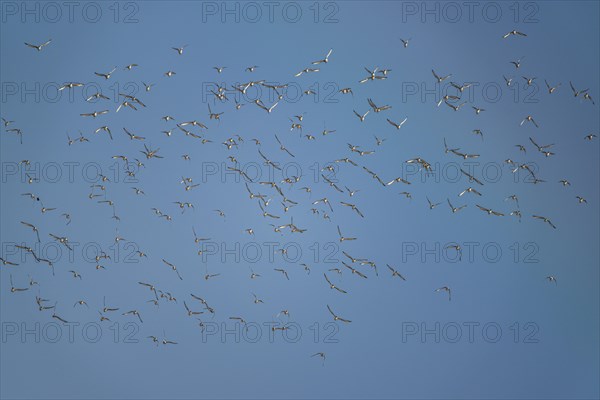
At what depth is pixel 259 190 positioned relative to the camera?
3900 mm

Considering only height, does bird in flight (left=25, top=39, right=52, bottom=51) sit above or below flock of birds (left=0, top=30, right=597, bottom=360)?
above

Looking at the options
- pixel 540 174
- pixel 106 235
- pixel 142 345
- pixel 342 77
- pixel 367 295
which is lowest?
pixel 142 345

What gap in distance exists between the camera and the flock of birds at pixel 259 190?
3877mm

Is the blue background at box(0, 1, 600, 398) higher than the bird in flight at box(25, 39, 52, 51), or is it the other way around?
the bird in flight at box(25, 39, 52, 51)

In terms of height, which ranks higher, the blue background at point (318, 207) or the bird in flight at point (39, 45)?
the bird in flight at point (39, 45)

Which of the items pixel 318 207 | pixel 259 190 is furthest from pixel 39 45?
pixel 318 207

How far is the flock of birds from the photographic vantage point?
388 cm

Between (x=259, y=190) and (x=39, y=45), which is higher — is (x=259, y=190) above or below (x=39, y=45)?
below

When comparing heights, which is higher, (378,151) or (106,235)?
(378,151)

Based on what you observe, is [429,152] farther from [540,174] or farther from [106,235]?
[106,235]

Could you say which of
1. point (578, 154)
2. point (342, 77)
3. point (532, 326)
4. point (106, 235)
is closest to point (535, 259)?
point (532, 326)

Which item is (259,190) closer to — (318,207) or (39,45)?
(318,207)

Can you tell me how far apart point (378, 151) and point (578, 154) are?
1.02 m

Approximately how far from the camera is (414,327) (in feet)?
12.9
